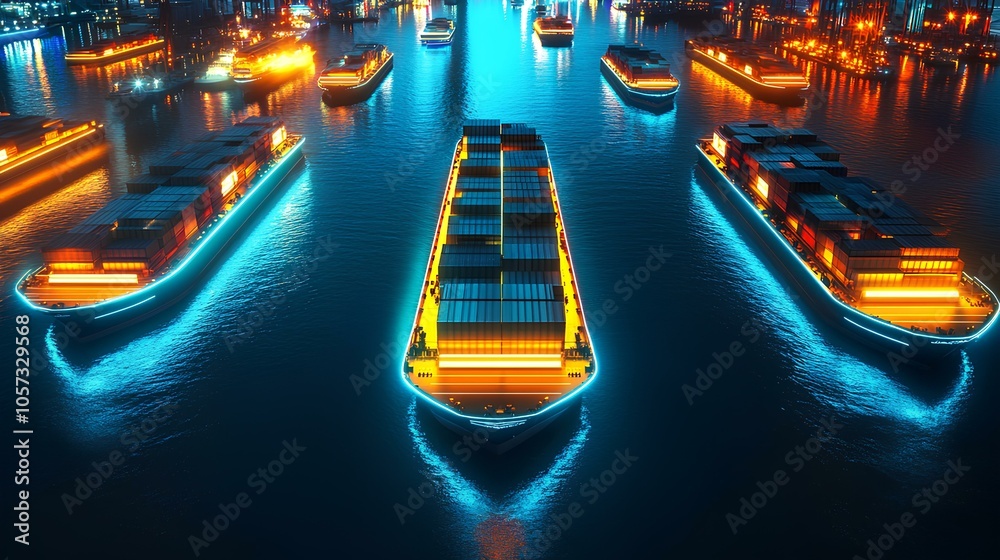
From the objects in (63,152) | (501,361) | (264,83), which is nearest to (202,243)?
(501,361)

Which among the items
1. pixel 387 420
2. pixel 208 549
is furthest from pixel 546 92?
pixel 208 549

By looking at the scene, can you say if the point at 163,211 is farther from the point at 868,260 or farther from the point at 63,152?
the point at 868,260

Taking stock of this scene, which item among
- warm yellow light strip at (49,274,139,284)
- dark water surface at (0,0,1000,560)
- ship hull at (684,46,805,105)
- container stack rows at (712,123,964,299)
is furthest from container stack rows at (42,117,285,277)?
ship hull at (684,46,805,105)

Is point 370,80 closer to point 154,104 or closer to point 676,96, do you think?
point 154,104

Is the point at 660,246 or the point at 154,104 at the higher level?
the point at 154,104

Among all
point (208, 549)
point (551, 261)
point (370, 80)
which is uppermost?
point (370, 80)
